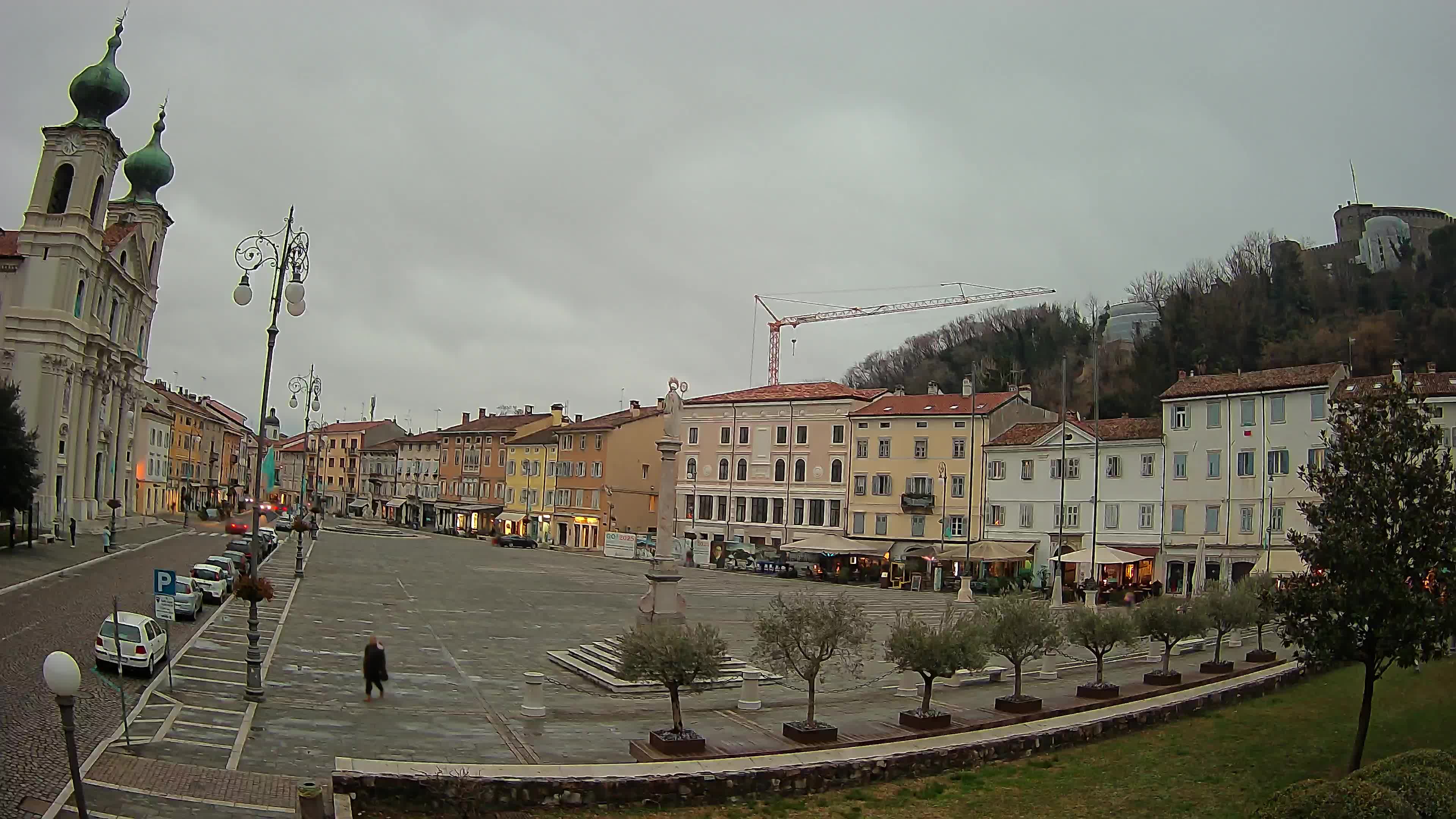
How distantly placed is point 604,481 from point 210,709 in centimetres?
6726

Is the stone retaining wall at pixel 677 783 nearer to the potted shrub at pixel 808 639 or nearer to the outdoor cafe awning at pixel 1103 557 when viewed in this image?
the potted shrub at pixel 808 639

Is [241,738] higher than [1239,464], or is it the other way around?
[1239,464]

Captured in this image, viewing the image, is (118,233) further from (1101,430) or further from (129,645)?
(1101,430)

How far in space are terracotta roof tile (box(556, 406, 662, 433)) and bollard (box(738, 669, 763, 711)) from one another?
62.4 m

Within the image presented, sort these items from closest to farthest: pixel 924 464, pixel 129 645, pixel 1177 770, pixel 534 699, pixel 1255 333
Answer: pixel 1177 770 < pixel 534 699 < pixel 129 645 < pixel 924 464 < pixel 1255 333

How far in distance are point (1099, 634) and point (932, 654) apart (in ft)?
20.6

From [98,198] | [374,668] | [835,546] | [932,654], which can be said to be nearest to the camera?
[932,654]

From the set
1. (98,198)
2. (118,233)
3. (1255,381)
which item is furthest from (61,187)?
(1255,381)

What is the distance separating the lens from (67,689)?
9.66 m

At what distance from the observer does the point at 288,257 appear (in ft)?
71.4

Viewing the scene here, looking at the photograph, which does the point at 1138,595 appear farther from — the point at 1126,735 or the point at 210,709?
the point at 210,709

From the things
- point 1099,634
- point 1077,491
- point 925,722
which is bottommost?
point 925,722

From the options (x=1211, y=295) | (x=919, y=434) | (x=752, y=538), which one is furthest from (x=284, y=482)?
(x=1211, y=295)

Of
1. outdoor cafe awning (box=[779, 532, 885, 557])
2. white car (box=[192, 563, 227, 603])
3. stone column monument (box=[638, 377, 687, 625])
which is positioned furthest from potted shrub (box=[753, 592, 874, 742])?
outdoor cafe awning (box=[779, 532, 885, 557])
